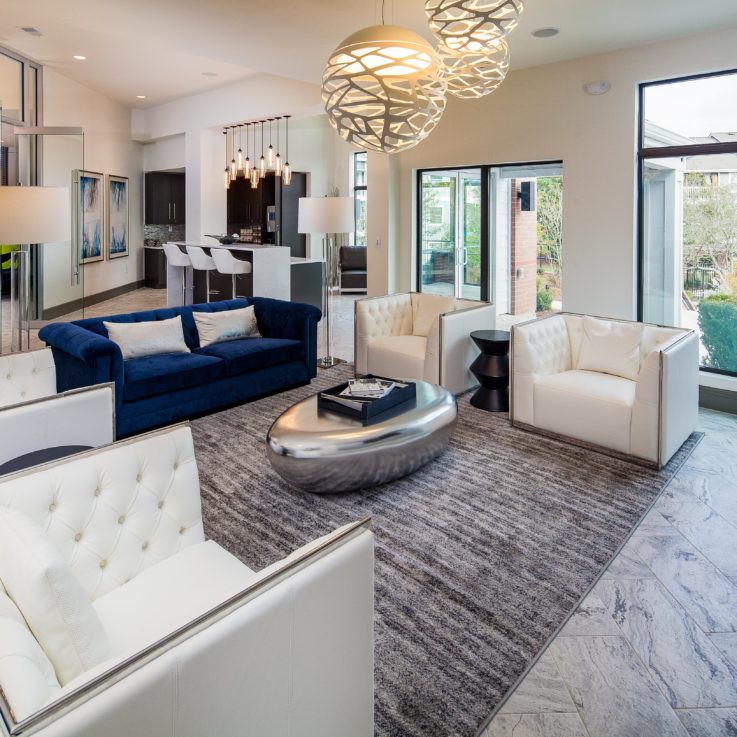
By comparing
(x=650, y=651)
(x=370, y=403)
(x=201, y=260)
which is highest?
(x=201, y=260)

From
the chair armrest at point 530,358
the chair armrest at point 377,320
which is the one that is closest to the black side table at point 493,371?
the chair armrest at point 530,358

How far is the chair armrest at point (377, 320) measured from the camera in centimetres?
599

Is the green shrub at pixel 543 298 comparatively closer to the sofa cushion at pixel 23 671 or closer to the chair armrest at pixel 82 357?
the chair armrest at pixel 82 357

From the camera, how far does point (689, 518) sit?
10.9 feet

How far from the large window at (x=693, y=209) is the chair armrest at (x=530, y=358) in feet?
5.35

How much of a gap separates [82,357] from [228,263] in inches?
178

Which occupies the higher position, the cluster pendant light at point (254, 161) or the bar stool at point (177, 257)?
the cluster pendant light at point (254, 161)

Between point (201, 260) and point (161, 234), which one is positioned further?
point (161, 234)

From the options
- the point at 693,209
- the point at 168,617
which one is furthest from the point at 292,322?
the point at 168,617

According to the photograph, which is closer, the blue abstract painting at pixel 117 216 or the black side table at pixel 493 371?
the black side table at pixel 493 371

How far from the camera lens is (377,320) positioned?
6.07 m

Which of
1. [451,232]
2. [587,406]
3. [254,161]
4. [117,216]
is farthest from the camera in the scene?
[117,216]

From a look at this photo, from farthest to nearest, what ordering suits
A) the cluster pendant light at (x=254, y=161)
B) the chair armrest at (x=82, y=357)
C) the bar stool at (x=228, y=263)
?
the cluster pendant light at (x=254, y=161) < the bar stool at (x=228, y=263) < the chair armrest at (x=82, y=357)

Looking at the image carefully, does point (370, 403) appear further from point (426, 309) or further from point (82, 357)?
point (426, 309)
